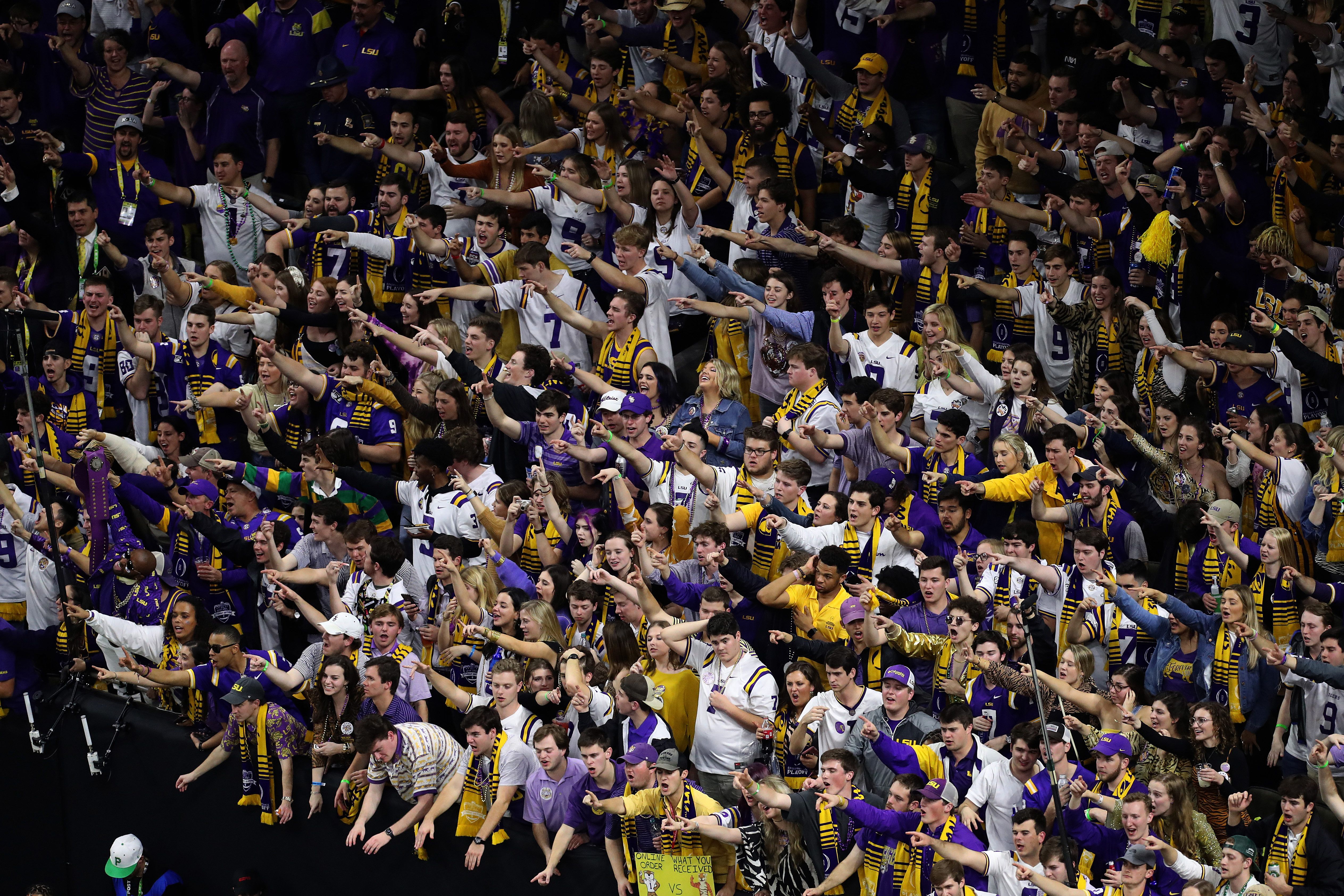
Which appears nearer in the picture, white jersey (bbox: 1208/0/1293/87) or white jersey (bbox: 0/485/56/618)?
white jersey (bbox: 0/485/56/618)

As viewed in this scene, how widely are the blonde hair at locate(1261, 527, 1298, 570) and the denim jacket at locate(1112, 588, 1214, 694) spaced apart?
70cm

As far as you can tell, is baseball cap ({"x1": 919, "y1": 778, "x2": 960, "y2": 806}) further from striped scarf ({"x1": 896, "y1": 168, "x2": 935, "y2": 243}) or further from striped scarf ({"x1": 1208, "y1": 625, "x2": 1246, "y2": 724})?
striped scarf ({"x1": 896, "y1": 168, "x2": 935, "y2": 243})

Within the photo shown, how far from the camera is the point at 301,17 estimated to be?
50.1ft

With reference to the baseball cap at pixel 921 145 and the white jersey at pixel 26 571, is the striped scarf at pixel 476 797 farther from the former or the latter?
the baseball cap at pixel 921 145

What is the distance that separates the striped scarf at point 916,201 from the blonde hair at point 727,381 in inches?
70.1

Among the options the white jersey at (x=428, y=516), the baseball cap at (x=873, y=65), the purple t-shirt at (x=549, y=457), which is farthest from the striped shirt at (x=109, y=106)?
the baseball cap at (x=873, y=65)

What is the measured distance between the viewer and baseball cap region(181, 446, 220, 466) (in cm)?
1197

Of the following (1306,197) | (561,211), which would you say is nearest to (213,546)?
(561,211)

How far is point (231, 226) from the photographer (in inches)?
572

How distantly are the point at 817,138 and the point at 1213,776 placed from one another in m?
5.99

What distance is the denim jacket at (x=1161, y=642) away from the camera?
10.1 metres

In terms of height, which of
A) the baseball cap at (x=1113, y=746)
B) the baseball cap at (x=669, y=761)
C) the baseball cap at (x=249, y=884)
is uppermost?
the baseball cap at (x=1113, y=746)

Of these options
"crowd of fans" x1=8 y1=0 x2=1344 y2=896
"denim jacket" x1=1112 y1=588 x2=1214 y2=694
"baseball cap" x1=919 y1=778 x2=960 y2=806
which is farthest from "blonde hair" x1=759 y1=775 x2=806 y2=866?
"denim jacket" x1=1112 y1=588 x2=1214 y2=694

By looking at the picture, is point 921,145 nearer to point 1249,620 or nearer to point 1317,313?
point 1317,313
